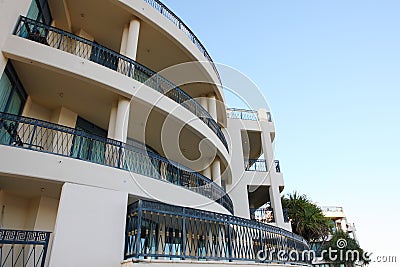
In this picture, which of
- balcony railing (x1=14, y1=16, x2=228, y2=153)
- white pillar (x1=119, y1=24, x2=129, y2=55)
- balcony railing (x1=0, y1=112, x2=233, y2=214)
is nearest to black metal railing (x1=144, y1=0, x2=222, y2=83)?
white pillar (x1=119, y1=24, x2=129, y2=55)

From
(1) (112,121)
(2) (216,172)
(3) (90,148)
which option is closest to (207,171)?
(2) (216,172)

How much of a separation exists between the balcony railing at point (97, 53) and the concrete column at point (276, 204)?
28.4 ft

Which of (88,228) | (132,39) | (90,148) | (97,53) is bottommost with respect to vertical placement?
→ (88,228)

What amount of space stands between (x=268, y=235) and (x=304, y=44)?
8677 mm

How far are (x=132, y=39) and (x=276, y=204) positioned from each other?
12851 millimetres

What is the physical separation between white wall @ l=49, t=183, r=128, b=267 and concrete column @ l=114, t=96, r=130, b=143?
2067 mm

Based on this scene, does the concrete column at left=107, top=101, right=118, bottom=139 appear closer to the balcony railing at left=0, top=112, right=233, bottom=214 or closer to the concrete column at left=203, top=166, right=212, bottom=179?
the balcony railing at left=0, top=112, right=233, bottom=214

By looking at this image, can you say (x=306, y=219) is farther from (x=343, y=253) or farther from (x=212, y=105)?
(x=212, y=105)

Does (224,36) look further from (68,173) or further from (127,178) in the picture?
(68,173)

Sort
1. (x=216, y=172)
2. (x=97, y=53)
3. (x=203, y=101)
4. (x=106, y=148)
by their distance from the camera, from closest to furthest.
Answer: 1. (x=106, y=148)
2. (x=97, y=53)
3. (x=216, y=172)
4. (x=203, y=101)

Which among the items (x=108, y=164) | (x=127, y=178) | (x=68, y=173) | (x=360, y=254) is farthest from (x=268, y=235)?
(x=360, y=254)

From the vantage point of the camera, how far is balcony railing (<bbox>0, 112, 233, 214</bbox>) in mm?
7253

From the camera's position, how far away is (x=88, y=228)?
20.5ft

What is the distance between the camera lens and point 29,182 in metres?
6.73
